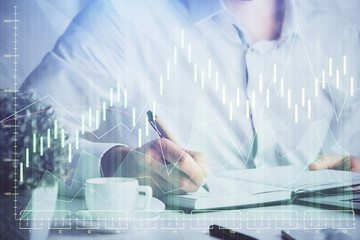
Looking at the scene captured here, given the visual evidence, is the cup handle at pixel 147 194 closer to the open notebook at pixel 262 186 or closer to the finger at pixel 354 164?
the open notebook at pixel 262 186

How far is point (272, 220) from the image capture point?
3.67 feet

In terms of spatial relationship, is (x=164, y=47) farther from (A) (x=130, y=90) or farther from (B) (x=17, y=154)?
(B) (x=17, y=154)

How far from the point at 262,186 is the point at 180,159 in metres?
0.27

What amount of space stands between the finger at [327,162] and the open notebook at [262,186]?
2 cm

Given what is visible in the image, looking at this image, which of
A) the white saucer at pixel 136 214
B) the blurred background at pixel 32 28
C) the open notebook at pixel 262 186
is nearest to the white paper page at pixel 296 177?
the open notebook at pixel 262 186

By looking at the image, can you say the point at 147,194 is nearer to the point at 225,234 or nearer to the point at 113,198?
the point at 113,198

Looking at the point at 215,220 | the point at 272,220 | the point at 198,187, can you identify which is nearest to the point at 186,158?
the point at 198,187

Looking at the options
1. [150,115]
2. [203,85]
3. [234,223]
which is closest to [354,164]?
[234,223]

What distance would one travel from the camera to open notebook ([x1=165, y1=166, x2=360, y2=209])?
44.5 inches

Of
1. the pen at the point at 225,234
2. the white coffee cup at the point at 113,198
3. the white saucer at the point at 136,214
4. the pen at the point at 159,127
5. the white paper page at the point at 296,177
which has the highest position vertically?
the pen at the point at 159,127

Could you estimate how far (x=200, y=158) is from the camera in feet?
3.83

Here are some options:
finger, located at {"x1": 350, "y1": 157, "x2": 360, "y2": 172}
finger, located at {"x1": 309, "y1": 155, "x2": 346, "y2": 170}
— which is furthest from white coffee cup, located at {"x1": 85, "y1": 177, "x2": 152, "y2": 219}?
finger, located at {"x1": 350, "y1": 157, "x2": 360, "y2": 172}

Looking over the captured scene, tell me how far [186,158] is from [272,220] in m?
0.31

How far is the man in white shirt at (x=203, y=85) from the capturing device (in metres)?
1.14
